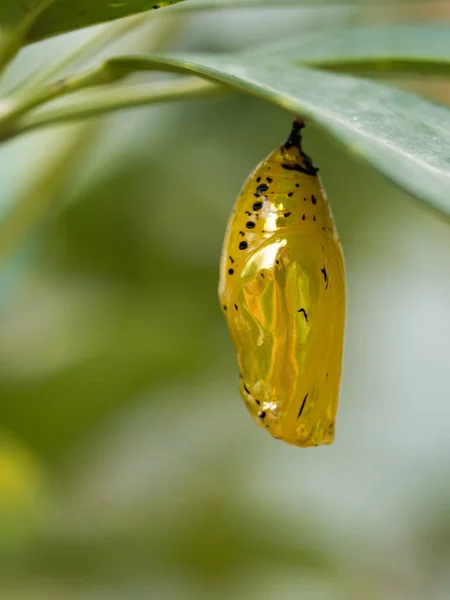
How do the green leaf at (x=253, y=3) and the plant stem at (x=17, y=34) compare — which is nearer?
the plant stem at (x=17, y=34)

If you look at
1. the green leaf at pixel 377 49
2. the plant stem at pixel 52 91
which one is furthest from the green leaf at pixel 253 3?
the plant stem at pixel 52 91

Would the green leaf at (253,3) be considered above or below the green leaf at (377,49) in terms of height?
above

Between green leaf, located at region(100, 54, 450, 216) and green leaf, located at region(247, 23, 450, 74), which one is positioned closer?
green leaf, located at region(100, 54, 450, 216)

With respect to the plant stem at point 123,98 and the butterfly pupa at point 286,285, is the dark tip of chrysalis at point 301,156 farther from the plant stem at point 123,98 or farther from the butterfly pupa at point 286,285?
the plant stem at point 123,98

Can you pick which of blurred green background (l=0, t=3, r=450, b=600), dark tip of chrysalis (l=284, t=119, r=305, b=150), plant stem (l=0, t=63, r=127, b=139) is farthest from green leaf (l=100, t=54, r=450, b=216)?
blurred green background (l=0, t=3, r=450, b=600)

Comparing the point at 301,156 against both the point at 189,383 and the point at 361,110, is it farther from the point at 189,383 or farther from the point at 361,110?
the point at 189,383

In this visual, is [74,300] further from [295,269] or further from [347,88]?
[347,88]

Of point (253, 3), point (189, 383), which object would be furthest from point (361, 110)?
point (189, 383)

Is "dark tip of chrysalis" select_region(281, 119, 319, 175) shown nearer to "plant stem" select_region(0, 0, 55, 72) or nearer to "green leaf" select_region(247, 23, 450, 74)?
"green leaf" select_region(247, 23, 450, 74)
